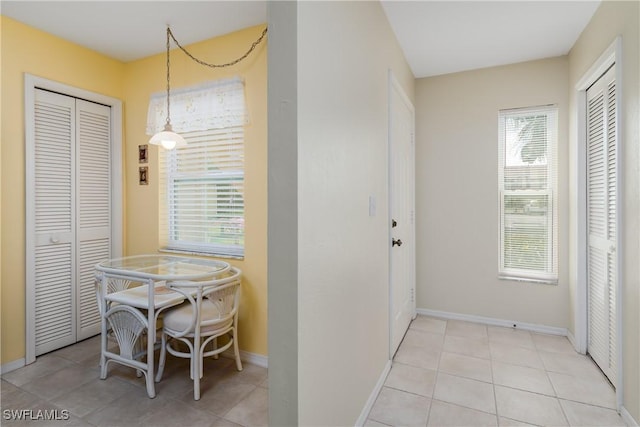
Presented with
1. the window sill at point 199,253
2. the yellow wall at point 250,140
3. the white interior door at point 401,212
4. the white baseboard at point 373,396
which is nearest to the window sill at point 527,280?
the white interior door at point 401,212

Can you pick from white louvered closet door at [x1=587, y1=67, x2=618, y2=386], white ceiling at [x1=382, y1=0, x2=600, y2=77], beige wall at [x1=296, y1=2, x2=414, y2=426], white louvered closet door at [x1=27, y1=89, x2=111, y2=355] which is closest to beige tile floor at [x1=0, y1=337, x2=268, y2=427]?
white louvered closet door at [x1=27, y1=89, x2=111, y2=355]

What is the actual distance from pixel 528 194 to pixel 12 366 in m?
4.58

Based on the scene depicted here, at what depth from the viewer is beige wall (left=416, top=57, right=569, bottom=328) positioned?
118 inches

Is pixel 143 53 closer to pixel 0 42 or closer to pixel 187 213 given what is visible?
pixel 0 42

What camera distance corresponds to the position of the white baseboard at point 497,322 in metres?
3.00

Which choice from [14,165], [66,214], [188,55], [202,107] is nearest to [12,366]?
[66,214]

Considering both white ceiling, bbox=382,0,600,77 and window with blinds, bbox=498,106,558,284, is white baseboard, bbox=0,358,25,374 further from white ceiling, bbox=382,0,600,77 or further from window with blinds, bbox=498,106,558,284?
window with blinds, bbox=498,106,558,284

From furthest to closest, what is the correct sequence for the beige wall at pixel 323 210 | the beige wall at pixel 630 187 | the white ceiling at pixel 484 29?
the white ceiling at pixel 484 29, the beige wall at pixel 630 187, the beige wall at pixel 323 210

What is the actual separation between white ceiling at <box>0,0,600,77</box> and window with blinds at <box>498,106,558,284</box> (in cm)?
61

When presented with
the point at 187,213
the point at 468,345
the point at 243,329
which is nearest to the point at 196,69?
the point at 187,213

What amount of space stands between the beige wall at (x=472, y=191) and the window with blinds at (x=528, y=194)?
7 centimetres

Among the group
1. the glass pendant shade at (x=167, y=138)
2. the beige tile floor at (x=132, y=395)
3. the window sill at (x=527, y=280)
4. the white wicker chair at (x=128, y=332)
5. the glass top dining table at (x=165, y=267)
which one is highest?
the glass pendant shade at (x=167, y=138)

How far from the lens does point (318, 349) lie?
1305 mm

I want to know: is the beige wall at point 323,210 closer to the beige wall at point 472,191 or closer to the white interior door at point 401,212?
the white interior door at point 401,212
